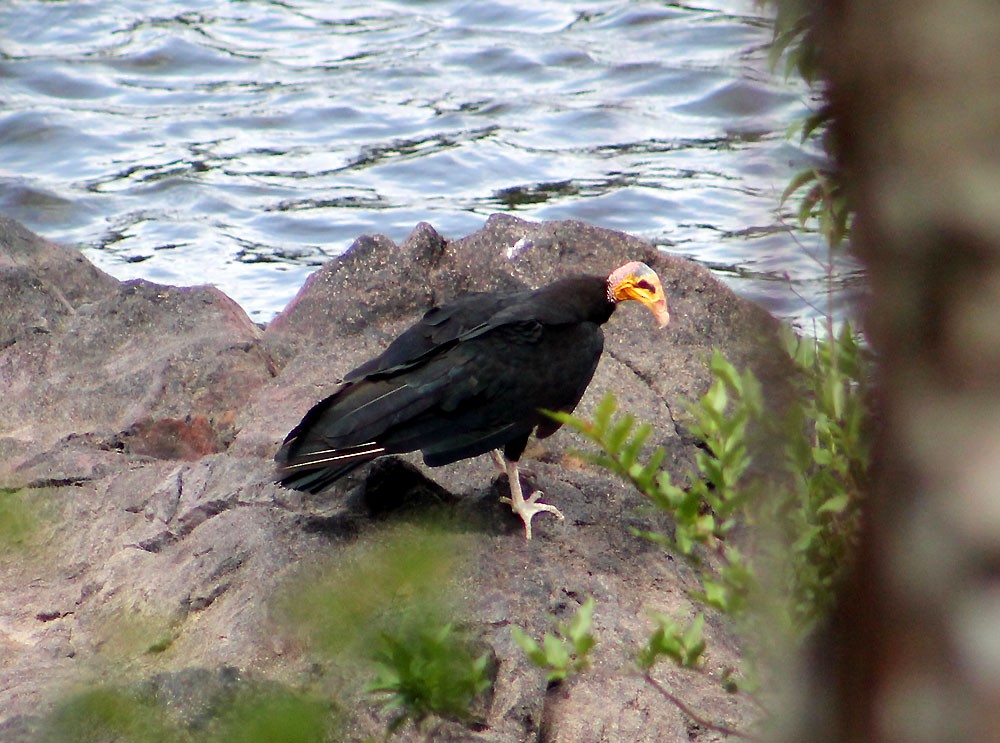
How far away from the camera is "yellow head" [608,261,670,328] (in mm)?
4758

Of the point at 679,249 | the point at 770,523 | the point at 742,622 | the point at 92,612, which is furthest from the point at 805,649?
the point at 679,249

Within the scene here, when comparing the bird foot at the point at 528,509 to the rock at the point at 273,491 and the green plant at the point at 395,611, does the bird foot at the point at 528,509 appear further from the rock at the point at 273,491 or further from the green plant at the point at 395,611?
the green plant at the point at 395,611

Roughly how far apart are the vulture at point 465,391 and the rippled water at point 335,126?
3906 millimetres

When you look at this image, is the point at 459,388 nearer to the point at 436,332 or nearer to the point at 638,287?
the point at 436,332

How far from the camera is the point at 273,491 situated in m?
4.22

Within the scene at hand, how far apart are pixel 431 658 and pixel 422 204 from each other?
8.52 metres

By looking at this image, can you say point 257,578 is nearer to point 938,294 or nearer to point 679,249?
point 938,294

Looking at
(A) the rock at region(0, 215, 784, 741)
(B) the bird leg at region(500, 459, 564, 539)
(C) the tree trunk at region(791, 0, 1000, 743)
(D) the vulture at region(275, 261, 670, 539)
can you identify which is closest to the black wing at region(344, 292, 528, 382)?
(D) the vulture at region(275, 261, 670, 539)

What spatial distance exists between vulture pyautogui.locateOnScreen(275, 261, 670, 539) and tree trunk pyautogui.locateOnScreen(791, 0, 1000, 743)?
3.14 metres

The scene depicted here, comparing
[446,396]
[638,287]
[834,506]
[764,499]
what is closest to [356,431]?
[446,396]

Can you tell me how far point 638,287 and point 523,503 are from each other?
1.08 metres

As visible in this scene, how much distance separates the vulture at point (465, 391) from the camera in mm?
3967

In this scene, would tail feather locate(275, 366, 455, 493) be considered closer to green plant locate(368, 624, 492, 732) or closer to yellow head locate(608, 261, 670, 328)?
yellow head locate(608, 261, 670, 328)

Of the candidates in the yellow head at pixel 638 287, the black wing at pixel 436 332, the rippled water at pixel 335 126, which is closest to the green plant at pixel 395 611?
the black wing at pixel 436 332
